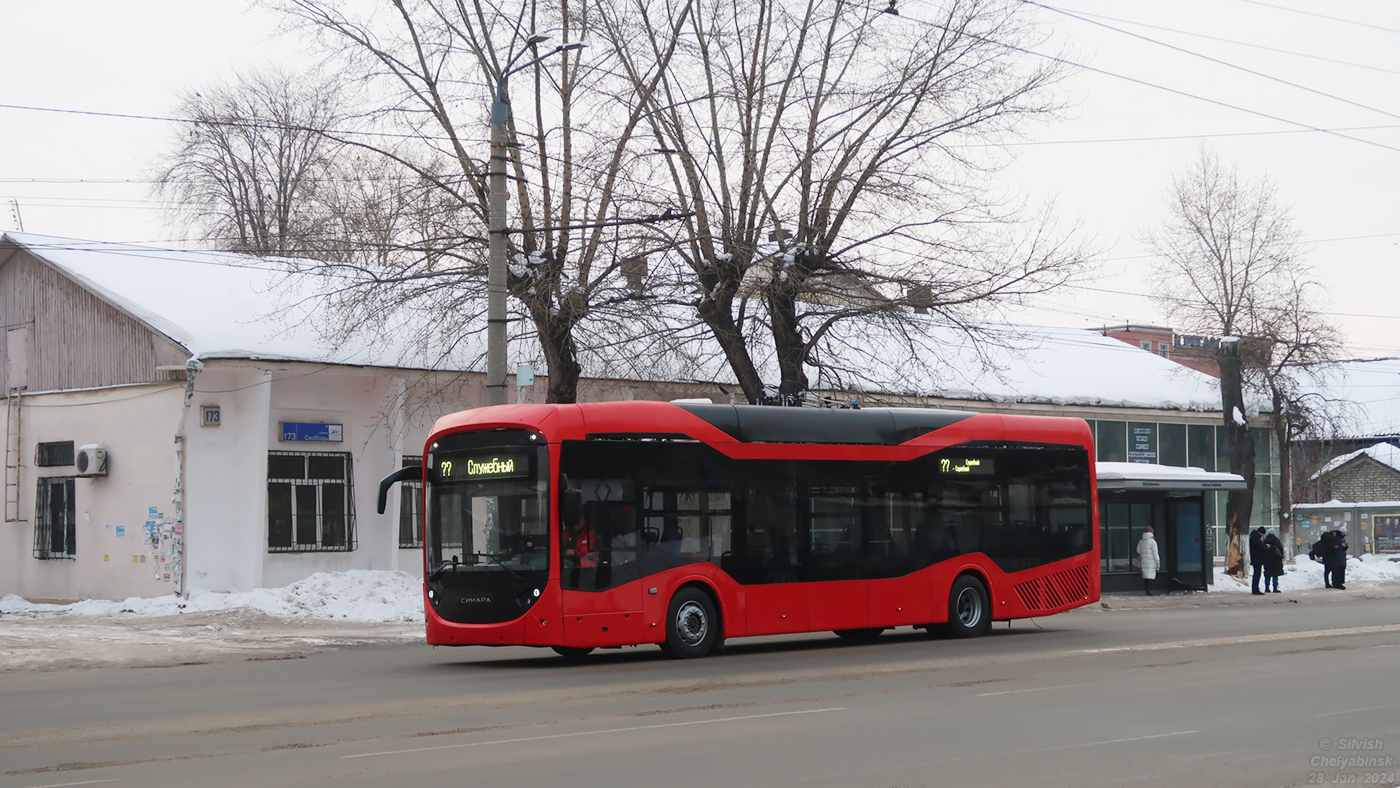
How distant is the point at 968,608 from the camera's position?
1906 cm

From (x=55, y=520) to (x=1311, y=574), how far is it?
1234 inches

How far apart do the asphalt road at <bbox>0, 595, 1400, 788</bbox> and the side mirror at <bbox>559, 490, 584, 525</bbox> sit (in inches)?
64.0

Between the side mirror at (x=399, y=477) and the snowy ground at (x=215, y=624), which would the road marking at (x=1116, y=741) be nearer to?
the side mirror at (x=399, y=477)

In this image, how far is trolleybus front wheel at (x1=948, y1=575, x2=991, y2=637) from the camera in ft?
61.4

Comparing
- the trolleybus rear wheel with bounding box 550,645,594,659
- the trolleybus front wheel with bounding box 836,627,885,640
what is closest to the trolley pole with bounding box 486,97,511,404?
the trolleybus rear wheel with bounding box 550,645,594,659

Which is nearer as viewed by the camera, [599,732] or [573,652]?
[599,732]

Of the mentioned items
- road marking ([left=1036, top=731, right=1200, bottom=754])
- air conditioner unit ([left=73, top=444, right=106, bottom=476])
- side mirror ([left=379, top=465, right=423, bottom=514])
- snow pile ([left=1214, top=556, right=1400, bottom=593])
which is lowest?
snow pile ([left=1214, top=556, right=1400, bottom=593])

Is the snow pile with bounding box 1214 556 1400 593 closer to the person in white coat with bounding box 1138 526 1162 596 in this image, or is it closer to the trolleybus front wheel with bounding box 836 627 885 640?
the person in white coat with bounding box 1138 526 1162 596

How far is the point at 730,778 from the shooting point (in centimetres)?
810

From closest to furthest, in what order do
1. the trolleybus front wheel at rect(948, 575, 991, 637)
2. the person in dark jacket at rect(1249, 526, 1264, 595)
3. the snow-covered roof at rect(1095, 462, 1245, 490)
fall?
the trolleybus front wheel at rect(948, 575, 991, 637) → the snow-covered roof at rect(1095, 462, 1245, 490) → the person in dark jacket at rect(1249, 526, 1264, 595)

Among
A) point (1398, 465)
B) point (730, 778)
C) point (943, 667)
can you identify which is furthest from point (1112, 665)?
point (1398, 465)

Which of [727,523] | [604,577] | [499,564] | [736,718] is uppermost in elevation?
[727,523]

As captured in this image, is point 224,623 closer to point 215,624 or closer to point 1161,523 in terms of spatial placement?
point 215,624

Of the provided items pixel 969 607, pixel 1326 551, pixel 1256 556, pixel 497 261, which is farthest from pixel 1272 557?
pixel 497 261
